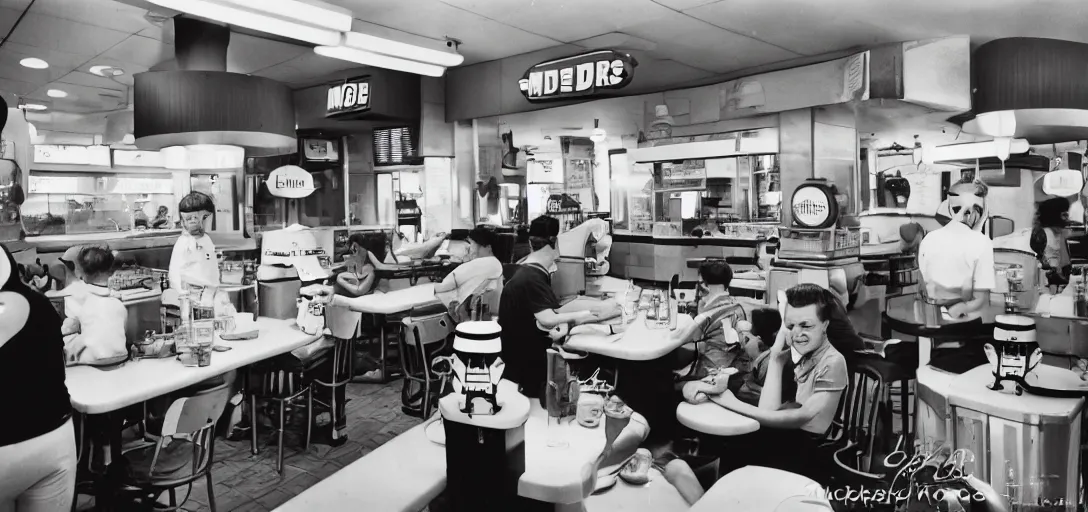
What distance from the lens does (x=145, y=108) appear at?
4.59m

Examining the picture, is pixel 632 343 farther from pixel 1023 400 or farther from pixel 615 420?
pixel 1023 400

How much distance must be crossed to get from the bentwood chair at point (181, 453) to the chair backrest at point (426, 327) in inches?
66.5

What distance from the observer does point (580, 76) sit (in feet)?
15.4

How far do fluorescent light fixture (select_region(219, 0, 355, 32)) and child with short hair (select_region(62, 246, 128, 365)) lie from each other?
1.52 meters

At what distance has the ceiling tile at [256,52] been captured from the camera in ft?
19.4

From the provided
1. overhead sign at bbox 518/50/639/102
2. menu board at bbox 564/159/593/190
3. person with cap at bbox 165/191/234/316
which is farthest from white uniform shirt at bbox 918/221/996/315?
menu board at bbox 564/159/593/190

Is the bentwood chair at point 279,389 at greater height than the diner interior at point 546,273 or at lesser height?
lesser

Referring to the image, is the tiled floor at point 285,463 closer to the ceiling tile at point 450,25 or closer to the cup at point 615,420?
the cup at point 615,420

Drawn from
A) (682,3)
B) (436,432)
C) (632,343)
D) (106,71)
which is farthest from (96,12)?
(632,343)

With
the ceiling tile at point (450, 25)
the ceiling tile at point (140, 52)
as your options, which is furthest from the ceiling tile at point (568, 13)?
the ceiling tile at point (140, 52)

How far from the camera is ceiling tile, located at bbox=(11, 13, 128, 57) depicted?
4.92 metres

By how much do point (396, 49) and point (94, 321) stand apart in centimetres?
269

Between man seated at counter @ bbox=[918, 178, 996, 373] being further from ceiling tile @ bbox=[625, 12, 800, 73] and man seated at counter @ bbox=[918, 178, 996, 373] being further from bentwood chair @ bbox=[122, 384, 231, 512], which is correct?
bentwood chair @ bbox=[122, 384, 231, 512]

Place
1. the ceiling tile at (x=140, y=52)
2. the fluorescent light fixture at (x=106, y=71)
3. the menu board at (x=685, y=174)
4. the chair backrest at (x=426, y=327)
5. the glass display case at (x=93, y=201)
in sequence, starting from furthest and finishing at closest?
the menu board at (x=685, y=174), the fluorescent light fixture at (x=106, y=71), the glass display case at (x=93, y=201), the ceiling tile at (x=140, y=52), the chair backrest at (x=426, y=327)
